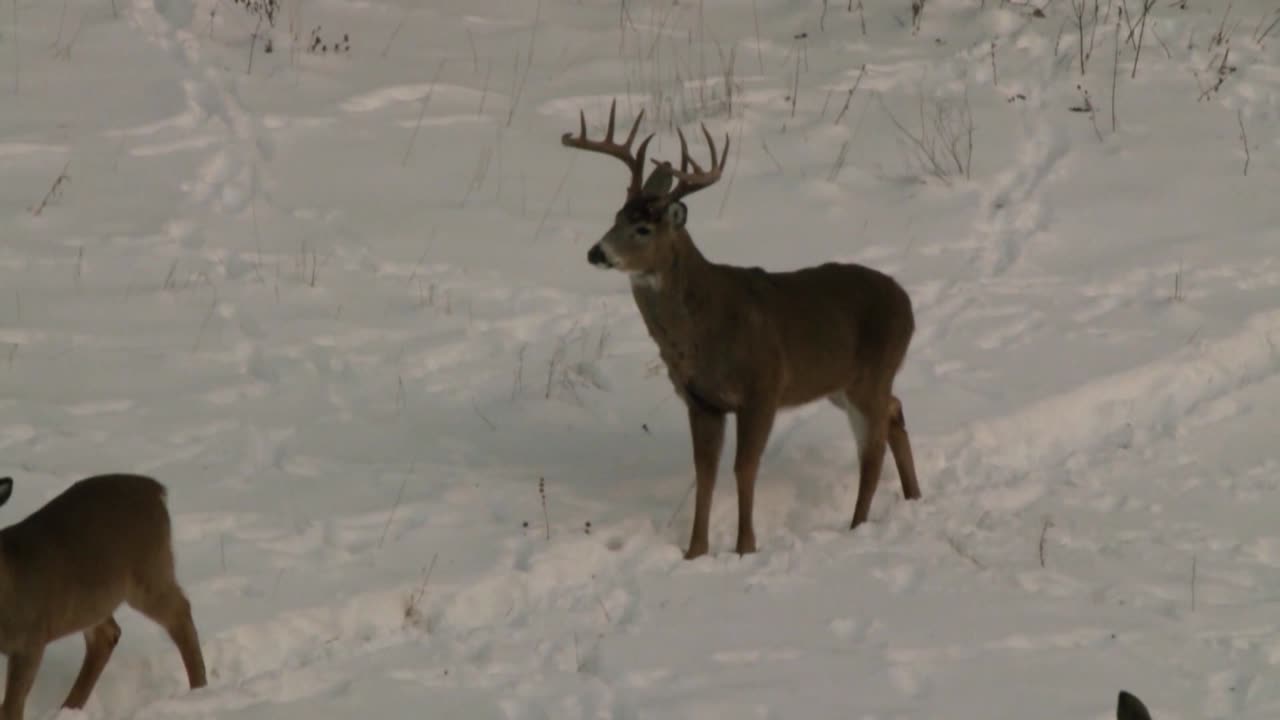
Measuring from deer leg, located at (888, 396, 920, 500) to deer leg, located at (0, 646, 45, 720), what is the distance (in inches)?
155

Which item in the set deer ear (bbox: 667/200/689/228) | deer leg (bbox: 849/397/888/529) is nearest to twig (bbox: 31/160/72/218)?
deer ear (bbox: 667/200/689/228)

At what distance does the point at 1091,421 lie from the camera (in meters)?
8.91

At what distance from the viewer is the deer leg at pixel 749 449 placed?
769 cm

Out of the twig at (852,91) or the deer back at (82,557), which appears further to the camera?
the twig at (852,91)

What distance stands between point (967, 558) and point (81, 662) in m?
3.29

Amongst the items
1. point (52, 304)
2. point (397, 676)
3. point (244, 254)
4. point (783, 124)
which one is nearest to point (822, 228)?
point (783, 124)

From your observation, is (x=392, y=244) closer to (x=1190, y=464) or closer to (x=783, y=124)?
(x=783, y=124)

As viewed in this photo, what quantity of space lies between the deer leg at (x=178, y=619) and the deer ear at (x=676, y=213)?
8.14 ft

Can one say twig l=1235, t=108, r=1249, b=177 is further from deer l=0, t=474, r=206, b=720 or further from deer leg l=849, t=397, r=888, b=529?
deer l=0, t=474, r=206, b=720

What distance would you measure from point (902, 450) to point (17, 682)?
4025mm

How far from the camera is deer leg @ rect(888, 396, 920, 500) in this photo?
8.29 meters

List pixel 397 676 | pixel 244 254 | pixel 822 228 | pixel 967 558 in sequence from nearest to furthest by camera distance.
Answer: pixel 397 676, pixel 967 558, pixel 244 254, pixel 822 228

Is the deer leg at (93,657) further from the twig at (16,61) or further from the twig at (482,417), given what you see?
the twig at (16,61)

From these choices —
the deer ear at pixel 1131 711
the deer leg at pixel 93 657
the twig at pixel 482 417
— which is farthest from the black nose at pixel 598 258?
the deer ear at pixel 1131 711
